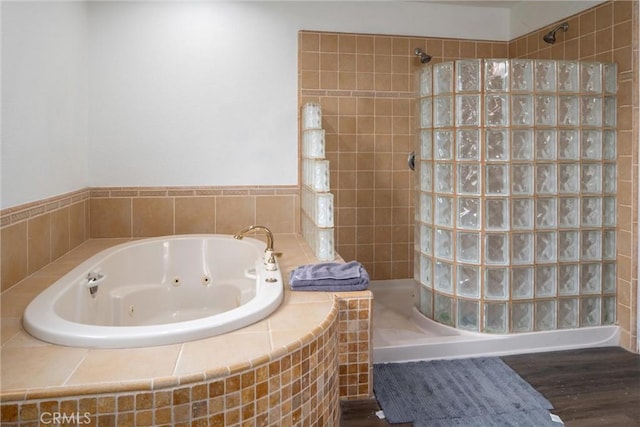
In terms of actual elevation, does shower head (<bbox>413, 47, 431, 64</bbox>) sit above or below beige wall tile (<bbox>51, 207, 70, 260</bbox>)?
above

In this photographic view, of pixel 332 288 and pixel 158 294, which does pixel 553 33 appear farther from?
pixel 158 294

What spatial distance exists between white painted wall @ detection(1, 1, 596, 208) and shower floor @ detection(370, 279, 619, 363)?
1.34 m

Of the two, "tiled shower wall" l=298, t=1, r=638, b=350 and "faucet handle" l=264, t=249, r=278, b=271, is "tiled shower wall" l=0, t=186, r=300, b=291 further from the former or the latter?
"faucet handle" l=264, t=249, r=278, b=271

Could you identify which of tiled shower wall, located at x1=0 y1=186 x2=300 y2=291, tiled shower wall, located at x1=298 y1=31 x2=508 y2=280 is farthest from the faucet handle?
tiled shower wall, located at x1=298 y1=31 x2=508 y2=280

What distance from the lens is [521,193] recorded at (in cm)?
253

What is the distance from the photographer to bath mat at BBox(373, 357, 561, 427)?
1927 mm

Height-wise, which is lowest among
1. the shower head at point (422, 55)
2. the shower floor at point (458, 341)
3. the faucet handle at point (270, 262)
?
the shower floor at point (458, 341)

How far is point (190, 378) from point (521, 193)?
2.01 metres

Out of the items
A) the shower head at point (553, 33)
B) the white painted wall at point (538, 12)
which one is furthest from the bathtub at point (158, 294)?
the white painted wall at point (538, 12)

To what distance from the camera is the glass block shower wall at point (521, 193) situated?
250 cm

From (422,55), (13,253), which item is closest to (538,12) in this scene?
(422,55)

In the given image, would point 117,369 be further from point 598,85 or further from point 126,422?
point 598,85

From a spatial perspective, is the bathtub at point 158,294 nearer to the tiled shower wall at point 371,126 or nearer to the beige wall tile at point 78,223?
the beige wall tile at point 78,223

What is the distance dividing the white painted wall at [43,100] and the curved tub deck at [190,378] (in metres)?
0.71
